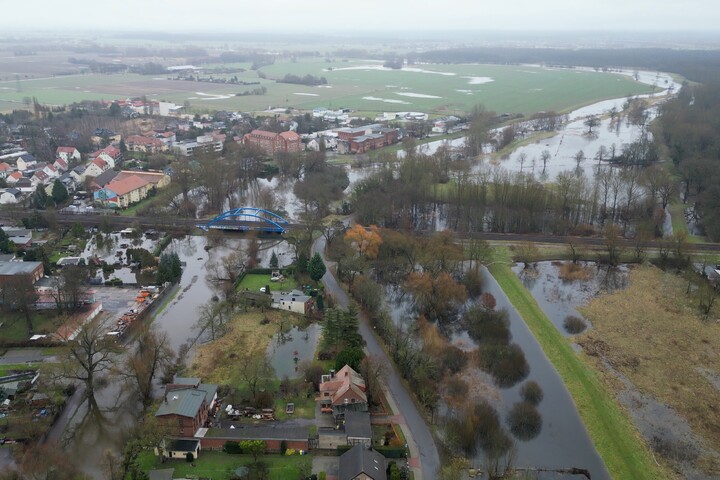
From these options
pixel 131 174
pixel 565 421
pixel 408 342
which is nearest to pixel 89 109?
pixel 131 174

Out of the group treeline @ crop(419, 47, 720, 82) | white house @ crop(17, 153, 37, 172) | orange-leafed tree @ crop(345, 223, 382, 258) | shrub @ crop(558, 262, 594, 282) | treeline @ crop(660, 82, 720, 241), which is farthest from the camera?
treeline @ crop(419, 47, 720, 82)

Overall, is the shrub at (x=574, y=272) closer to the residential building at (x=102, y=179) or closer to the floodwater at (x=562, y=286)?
the floodwater at (x=562, y=286)

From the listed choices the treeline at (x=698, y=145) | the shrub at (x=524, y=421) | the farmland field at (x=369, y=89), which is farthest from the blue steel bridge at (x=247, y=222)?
the farmland field at (x=369, y=89)

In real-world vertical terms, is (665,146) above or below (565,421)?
above

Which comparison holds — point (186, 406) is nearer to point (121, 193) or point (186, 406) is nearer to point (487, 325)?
point (487, 325)

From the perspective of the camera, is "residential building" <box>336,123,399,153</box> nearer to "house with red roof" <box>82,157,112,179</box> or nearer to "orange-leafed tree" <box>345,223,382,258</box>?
"house with red roof" <box>82,157,112,179</box>

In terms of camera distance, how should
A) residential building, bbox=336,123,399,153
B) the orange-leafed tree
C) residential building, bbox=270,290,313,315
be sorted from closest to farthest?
residential building, bbox=270,290,313,315, the orange-leafed tree, residential building, bbox=336,123,399,153

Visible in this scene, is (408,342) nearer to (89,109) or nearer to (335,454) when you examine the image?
(335,454)

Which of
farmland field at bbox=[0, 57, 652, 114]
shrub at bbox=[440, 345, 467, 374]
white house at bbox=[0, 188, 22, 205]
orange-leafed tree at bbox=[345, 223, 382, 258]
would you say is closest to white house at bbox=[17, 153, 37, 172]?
white house at bbox=[0, 188, 22, 205]
